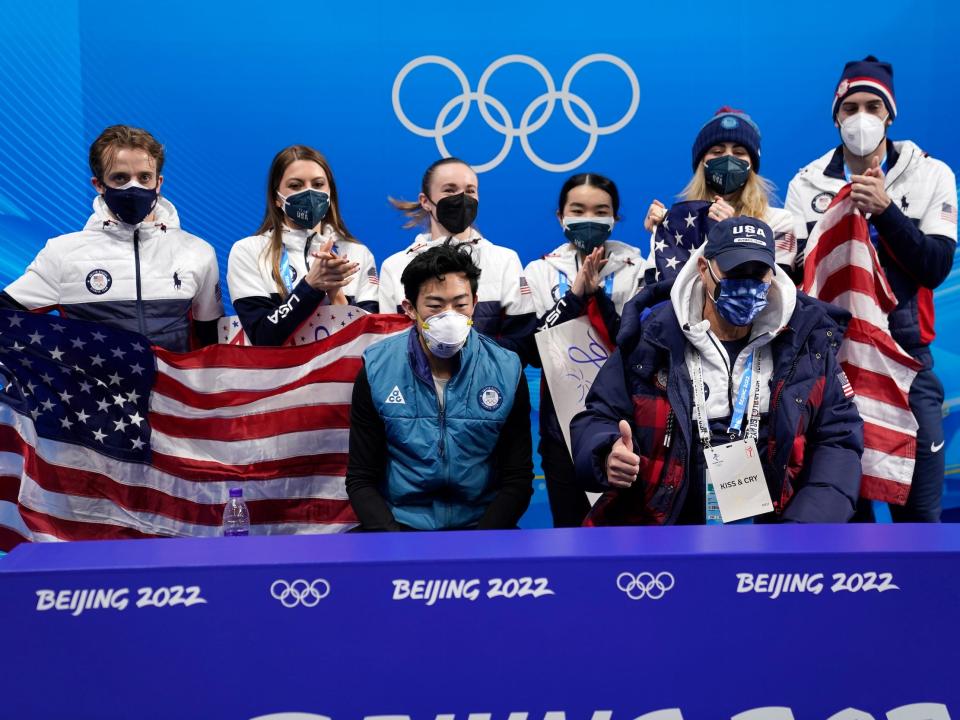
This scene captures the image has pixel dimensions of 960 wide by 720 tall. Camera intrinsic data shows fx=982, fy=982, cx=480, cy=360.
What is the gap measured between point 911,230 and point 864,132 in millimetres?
488

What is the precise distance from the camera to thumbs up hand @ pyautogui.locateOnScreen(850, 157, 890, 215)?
3686mm

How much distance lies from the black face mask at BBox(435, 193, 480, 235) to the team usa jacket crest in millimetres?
1201

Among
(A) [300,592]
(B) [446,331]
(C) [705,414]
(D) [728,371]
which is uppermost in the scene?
(B) [446,331]

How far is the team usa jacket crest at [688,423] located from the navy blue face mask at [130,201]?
192 cm

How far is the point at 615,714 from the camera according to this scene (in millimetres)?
1906

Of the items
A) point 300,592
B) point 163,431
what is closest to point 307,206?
point 163,431

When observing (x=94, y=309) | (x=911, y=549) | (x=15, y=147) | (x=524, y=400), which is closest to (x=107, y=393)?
(x=94, y=309)

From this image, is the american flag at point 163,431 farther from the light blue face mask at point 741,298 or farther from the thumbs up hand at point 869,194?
the thumbs up hand at point 869,194

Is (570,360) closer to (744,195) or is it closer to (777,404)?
(744,195)

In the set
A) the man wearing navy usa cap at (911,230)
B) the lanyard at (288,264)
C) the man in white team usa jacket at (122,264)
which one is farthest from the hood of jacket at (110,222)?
the man wearing navy usa cap at (911,230)

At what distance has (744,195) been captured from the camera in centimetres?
398

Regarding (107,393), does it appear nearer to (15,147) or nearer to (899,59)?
(15,147)

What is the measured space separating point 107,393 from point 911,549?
9.49ft

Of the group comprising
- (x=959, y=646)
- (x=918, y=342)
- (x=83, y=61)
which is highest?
(x=83, y=61)
